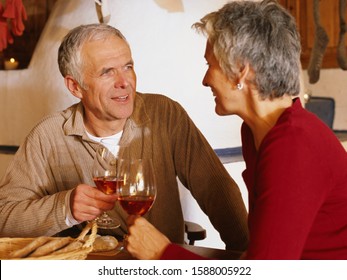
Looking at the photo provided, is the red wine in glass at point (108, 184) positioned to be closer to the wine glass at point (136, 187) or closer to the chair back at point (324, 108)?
the wine glass at point (136, 187)

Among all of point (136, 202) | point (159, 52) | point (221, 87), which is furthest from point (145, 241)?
point (159, 52)

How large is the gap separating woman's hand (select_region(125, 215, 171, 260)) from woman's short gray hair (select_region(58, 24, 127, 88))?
748 mm

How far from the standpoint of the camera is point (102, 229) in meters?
1.63

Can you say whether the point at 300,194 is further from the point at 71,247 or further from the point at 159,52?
the point at 159,52

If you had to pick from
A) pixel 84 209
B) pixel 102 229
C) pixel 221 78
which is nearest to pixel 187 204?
pixel 102 229

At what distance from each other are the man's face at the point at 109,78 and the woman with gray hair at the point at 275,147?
477 millimetres

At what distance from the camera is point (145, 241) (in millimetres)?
1094

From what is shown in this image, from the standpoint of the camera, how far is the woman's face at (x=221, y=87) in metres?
1.21

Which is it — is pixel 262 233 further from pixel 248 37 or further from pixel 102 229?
pixel 102 229

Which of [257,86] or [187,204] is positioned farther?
[187,204]

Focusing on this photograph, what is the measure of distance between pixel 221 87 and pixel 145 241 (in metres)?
0.37

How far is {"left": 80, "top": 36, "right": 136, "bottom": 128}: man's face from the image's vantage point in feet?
5.53

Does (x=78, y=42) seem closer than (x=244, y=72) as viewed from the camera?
No
